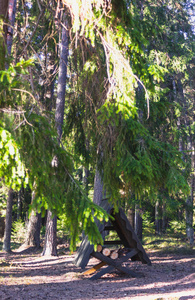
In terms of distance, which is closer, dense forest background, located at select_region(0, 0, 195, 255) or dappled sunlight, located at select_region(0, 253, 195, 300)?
dense forest background, located at select_region(0, 0, 195, 255)

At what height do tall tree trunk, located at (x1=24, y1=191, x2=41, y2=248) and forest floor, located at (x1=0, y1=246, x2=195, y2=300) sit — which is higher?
tall tree trunk, located at (x1=24, y1=191, x2=41, y2=248)

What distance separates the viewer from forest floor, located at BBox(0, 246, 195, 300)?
23.6 ft

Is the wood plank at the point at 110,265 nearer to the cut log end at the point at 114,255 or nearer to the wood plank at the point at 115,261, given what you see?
the wood plank at the point at 115,261

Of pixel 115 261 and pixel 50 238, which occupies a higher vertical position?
pixel 50 238

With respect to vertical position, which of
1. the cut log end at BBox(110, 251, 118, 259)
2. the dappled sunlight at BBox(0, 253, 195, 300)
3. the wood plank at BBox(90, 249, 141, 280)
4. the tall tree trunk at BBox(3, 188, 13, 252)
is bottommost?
the dappled sunlight at BBox(0, 253, 195, 300)

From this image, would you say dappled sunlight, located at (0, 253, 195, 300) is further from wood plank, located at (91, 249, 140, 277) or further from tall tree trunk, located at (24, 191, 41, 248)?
tall tree trunk, located at (24, 191, 41, 248)

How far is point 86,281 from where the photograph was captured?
884 centimetres

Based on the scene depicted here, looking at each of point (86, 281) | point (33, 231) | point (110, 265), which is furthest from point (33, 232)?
point (110, 265)

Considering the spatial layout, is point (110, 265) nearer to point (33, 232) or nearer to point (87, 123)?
point (87, 123)

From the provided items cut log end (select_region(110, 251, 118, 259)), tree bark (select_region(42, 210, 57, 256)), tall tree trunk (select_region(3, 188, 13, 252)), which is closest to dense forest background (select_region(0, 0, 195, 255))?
cut log end (select_region(110, 251, 118, 259))

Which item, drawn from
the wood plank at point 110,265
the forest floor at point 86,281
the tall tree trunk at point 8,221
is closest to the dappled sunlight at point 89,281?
the forest floor at point 86,281

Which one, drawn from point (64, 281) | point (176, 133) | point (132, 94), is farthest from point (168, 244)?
point (132, 94)

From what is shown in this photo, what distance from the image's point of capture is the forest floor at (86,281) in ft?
23.6

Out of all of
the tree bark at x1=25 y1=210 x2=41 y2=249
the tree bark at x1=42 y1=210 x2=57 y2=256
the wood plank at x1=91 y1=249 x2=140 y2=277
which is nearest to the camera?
the wood plank at x1=91 y1=249 x2=140 y2=277
